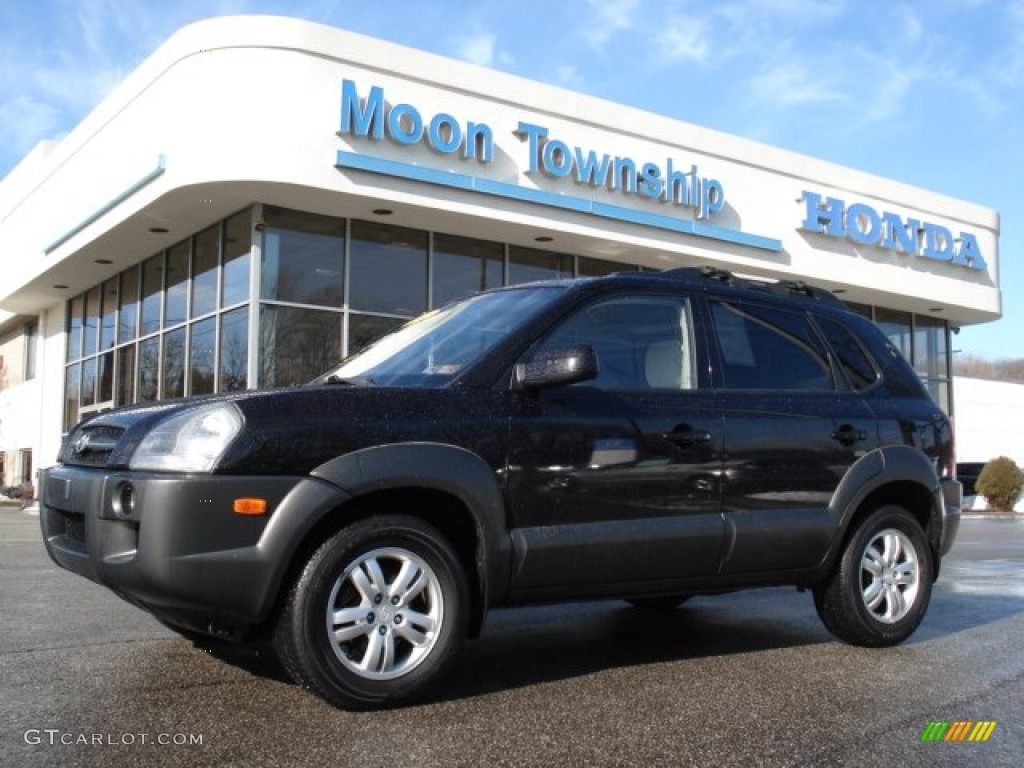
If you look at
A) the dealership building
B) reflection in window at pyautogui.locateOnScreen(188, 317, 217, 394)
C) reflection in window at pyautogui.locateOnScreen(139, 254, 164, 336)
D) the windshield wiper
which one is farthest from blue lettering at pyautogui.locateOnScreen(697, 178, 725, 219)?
the windshield wiper

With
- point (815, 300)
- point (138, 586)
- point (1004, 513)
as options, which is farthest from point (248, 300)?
point (1004, 513)

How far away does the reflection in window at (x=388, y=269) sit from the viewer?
15.7 metres

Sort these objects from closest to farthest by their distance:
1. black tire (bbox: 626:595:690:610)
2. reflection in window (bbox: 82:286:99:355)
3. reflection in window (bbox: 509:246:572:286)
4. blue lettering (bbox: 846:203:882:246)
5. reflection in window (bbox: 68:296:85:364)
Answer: black tire (bbox: 626:595:690:610) → reflection in window (bbox: 509:246:572:286) → blue lettering (bbox: 846:203:882:246) → reflection in window (bbox: 82:286:99:355) → reflection in window (bbox: 68:296:85:364)

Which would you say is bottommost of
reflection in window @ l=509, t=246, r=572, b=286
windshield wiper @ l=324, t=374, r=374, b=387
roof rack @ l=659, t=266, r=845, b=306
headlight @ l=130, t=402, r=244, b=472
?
headlight @ l=130, t=402, r=244, b=472

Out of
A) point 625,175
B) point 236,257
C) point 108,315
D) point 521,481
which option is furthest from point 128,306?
point 521,481

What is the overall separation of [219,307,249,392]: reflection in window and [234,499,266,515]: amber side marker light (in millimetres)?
11327

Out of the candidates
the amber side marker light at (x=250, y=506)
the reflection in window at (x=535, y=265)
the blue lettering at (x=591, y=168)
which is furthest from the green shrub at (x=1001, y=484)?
the amber side marker light at (x=250, y=506)

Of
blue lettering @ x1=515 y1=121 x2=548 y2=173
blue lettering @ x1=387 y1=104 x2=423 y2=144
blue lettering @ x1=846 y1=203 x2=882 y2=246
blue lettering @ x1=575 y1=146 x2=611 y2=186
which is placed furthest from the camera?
blue lettering @ x1=846 y1=203 x2=882 y2=246

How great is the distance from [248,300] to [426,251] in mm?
3167

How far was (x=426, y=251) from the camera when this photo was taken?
53.7ft

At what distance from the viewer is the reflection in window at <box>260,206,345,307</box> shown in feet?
49.0

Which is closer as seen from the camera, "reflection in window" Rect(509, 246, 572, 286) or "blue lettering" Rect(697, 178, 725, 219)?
"reflection in window" Rect(509, 246, 572, 286)

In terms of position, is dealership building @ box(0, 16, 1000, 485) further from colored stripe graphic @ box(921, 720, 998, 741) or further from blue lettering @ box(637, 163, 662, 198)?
colored stripe graphic @ box(921, 720, 998, 741)

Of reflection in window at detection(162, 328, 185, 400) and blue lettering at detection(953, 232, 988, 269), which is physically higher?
blue lettering at detection(953, 232, 988, 269)
